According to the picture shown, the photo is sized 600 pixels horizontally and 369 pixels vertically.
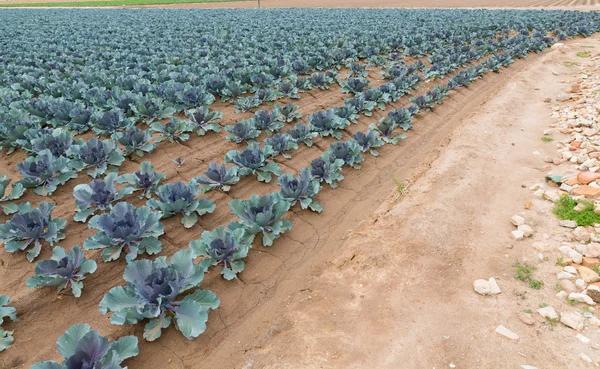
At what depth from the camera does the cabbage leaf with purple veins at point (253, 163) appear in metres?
5.91

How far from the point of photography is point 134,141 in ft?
20.8

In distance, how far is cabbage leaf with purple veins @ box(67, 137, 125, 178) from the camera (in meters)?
5.76

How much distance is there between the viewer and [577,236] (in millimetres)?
4488

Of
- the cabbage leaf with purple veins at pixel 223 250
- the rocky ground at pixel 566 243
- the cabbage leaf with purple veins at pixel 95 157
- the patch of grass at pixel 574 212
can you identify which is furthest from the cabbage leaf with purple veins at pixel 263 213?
the patch of grass at pixel 574 212

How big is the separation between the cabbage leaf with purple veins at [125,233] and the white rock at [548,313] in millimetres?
4211

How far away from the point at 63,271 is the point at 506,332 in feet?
14.8

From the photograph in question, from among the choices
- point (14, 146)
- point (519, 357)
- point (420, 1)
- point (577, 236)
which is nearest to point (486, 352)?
point (519, 357)

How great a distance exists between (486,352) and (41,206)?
530 centimetres

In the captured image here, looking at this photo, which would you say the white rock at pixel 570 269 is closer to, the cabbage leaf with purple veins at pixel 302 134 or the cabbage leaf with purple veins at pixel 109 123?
the cabbage leaf with purple veins at pixel 302 134

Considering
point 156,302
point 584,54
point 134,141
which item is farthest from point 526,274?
point 584,54

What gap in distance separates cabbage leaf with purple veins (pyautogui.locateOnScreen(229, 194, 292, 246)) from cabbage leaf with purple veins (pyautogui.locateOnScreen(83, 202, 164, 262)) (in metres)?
1.03

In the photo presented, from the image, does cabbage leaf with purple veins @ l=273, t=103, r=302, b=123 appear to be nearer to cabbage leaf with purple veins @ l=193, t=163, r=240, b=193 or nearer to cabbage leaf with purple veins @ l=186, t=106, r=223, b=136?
cabbage leaf with purple veins @ l=186, t=106, r=223, b=136

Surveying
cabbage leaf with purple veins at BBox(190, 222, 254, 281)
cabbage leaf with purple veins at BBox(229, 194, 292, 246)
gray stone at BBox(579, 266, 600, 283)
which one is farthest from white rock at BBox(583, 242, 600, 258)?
cabbage leaf with purple veins at BBox(190, 222, 254, 281)

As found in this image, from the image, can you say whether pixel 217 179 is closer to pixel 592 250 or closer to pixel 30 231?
pixel 30 231
